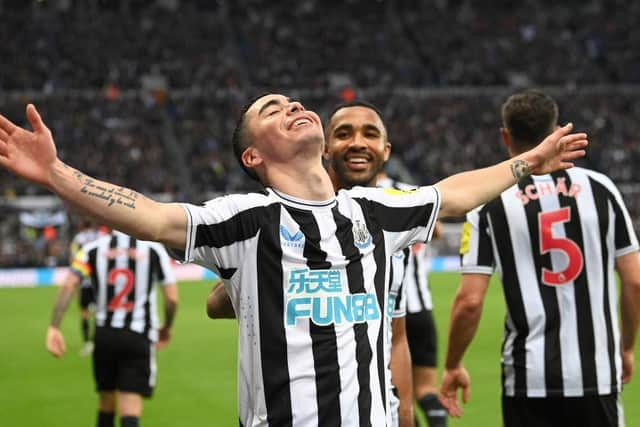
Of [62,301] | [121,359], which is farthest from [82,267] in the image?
[121,359]

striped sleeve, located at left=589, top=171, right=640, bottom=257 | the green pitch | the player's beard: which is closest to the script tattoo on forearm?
the player's beard

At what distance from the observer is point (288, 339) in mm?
2934

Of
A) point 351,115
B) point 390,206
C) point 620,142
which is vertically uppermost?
point 620,142

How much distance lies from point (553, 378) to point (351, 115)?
5.00 ft

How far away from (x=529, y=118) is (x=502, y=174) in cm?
92

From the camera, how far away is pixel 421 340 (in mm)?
7059

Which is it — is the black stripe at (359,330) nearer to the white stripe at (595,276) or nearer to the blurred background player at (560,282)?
the blurred background player at (560,282)

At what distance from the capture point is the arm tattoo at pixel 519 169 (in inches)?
133

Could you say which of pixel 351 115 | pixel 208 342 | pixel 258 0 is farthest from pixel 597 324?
pixel 258 0

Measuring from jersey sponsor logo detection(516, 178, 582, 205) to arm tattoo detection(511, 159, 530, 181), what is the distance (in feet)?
2.95

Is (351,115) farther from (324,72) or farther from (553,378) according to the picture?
(324,72)

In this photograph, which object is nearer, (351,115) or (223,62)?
(351,115)

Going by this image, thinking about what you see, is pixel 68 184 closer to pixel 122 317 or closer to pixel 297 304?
pixel 297 304

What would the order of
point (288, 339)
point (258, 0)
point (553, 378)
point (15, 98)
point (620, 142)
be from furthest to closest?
point (258, 0), point (620, 142), point (15, 98), point (553, 378), point (288, 339)
